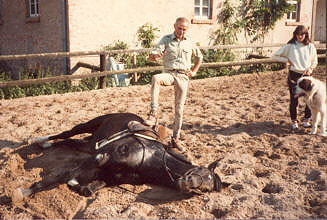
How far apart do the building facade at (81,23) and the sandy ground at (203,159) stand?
2592mm

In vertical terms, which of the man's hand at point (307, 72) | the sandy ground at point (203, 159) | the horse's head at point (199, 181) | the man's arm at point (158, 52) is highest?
the man's arm at point (158, 52)

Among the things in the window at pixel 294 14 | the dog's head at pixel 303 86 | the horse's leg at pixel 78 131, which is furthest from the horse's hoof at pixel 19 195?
the window at pixel 294 14

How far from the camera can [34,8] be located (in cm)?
1203

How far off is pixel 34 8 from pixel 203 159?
963 cm

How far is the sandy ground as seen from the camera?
3371 mm

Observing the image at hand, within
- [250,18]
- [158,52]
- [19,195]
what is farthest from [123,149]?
[250,18]

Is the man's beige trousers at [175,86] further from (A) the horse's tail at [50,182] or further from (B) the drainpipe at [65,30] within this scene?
(B) the drainpipe at [65,30]

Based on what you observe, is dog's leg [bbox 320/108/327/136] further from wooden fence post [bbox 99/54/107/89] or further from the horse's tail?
wooden fence post [bbox 99/54/107/89]

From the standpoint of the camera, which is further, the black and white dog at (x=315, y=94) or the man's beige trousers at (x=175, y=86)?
the black and white dog at (x=315, y=94)

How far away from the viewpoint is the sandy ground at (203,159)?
3.37 m

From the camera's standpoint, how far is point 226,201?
350 centimetres

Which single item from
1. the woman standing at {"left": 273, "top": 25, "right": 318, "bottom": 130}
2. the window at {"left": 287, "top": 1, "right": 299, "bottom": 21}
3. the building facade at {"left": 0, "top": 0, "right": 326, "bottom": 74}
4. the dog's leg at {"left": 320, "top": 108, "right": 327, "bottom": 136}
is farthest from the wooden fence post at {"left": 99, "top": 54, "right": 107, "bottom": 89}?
the window at {"left": 287, "top": 1, "right": 299, "bottom": 21}

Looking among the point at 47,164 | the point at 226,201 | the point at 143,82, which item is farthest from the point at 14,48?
the point at 226,201

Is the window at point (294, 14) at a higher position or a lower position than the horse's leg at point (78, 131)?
higher
